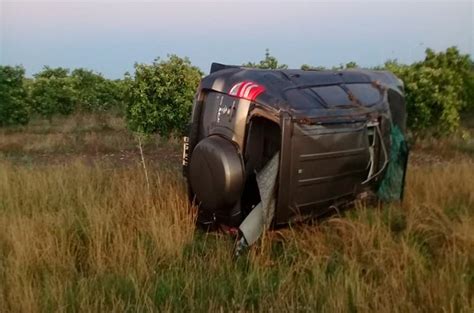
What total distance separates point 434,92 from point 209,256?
26.3 feet

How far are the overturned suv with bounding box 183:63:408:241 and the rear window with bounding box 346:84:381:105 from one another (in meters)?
0.01

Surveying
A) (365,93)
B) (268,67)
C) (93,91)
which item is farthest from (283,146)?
(93,91)

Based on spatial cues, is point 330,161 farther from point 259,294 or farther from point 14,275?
point 14,275

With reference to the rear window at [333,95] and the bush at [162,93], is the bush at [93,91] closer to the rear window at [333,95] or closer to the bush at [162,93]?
the bush at [162,93]

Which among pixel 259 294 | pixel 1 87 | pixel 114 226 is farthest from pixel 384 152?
pixel 1 87

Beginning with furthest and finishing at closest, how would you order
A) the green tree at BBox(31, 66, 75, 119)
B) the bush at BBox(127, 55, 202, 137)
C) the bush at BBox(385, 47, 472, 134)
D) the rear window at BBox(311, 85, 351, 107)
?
the green tree at BBox(31, 66, 75, 119)
the bush at BBox(385, 47, 472, 134)
the bush at BBox(127, 55, 202, 137)
the rear window at BBox(311, 85, 351, 107)

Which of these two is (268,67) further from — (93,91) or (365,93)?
(93,91)

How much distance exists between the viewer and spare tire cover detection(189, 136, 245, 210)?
13.2 feet

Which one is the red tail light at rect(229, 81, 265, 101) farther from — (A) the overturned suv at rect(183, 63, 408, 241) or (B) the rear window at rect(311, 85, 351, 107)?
(B) the rear window at rect(311, 85, 351, 107)

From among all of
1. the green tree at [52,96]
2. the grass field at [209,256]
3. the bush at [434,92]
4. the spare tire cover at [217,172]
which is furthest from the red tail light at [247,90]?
the green tree at [52,96]

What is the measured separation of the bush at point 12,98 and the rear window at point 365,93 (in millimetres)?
16093

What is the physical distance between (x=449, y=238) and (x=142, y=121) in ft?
24.3

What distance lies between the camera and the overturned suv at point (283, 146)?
12.9 ft

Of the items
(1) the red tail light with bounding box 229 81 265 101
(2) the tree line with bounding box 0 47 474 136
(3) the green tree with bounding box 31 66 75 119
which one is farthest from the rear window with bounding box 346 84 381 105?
(3) the green tree with bounding box 31 66 75 119
